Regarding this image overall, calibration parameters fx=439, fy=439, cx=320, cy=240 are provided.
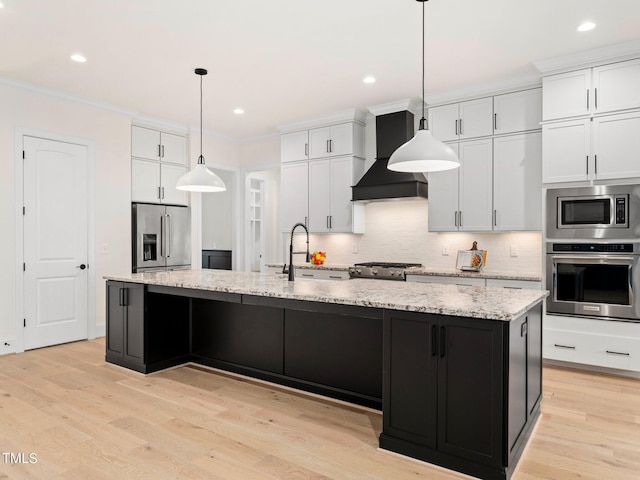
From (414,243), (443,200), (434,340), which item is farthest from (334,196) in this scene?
(434,340)

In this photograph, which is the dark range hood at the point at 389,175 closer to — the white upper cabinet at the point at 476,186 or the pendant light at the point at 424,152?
the white upper cabinet at the point at 476,186

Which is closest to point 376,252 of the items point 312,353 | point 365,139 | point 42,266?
point 365,139

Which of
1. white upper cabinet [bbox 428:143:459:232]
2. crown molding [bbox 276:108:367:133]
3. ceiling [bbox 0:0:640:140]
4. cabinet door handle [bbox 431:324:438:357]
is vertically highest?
ceiling [bbox 0:0:640:140]

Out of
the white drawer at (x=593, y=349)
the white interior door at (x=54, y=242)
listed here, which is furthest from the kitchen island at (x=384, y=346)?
the white drawer at (x=593, y=349)

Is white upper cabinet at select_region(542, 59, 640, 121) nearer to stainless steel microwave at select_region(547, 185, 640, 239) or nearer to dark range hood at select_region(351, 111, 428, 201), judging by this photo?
stainless steel microwave at select_region(547, 185, 640, 239)

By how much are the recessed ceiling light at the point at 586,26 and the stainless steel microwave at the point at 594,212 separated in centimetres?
131

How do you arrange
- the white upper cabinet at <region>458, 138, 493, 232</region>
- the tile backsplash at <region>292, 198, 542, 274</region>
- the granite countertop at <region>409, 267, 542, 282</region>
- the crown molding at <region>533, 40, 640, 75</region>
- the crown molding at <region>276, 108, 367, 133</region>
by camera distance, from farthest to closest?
the crown molding at <region>276, 108, 367, 133</region> → the tile backsplash at <region>292, 198, 542, 274</region> → the white upper cabinet at <region>458, 138, 493, 232</region> → the granite countertop at <region>409, 267, 542, 282</region> → the crown molding at <region>533, 40, 640, 75</region>

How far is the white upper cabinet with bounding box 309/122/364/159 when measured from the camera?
18.5ft

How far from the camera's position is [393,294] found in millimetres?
2703

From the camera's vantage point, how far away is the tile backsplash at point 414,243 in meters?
4.73

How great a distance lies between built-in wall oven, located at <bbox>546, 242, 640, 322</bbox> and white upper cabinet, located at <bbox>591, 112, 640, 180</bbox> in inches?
24.7

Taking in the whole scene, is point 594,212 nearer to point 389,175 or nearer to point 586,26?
point 586,26

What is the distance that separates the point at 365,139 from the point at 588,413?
395 centimetres

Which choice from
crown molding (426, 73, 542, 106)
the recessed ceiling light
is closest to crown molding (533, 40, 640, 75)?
crown molding (426, 73, 542, 106)
